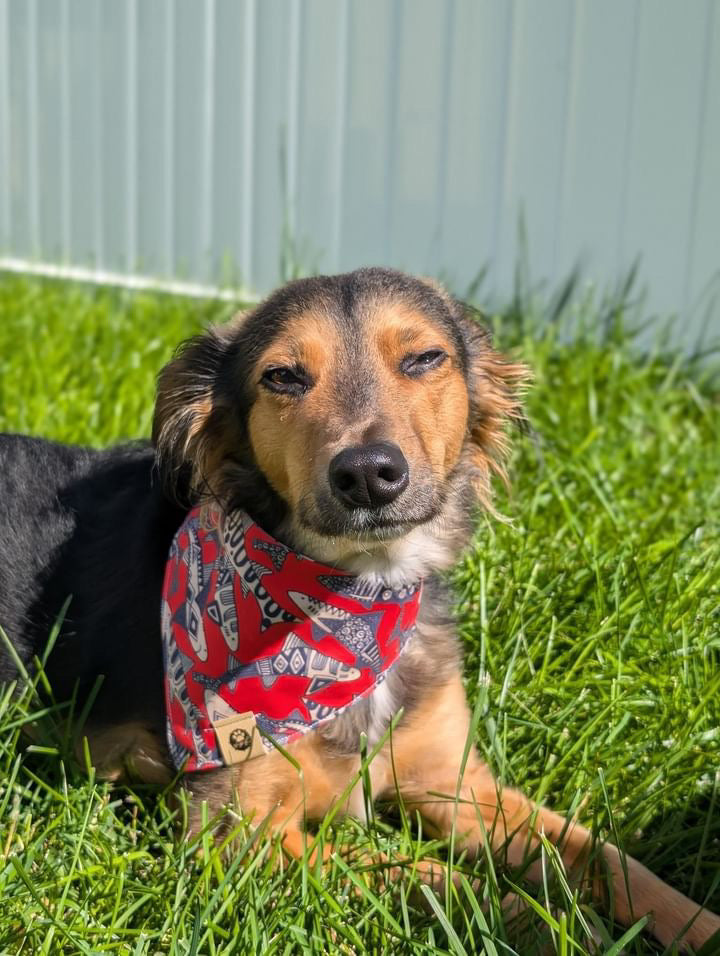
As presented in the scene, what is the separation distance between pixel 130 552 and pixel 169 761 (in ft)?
1.79

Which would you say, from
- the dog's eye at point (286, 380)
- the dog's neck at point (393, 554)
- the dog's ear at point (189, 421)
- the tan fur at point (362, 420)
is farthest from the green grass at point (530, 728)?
the dog's eye at point (286, 380)

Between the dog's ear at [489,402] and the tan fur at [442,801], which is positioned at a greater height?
the dog's ear at [489,402]

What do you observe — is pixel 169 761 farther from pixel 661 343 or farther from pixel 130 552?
pixel 661 343

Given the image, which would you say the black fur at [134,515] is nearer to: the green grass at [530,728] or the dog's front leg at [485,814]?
the green grass at [530,728]

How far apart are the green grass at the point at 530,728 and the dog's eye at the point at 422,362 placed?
20.3 inches

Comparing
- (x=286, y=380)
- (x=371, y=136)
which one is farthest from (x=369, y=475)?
(x=371, y=136)

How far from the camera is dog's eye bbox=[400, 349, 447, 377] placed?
2.61m

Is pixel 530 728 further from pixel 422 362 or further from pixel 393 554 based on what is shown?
pixel 422 362

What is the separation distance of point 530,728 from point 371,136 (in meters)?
3.66

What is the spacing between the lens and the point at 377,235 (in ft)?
18.9

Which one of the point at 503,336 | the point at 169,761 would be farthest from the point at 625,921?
the point at 503,336

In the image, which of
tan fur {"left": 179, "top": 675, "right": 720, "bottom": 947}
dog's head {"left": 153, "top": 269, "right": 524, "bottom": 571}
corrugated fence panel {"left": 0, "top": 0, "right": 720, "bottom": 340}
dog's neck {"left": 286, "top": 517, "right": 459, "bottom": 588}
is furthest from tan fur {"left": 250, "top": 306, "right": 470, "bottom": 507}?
corrugated fence panel {"left": 0, "top": 0, "right": 720, "bottom": 340}

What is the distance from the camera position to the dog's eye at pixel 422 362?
261 cm

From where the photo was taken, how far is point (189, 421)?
2738 millimetres
